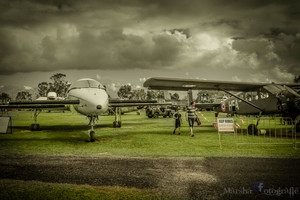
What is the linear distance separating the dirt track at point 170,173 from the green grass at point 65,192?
0.25 meters

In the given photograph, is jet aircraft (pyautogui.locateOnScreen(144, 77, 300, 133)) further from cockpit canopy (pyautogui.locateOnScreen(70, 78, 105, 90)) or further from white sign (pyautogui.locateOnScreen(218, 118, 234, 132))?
white sign (pyautogui.locateOnScreen(218, 118, 234, 132))

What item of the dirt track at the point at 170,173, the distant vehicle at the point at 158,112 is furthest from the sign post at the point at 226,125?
the distant vehicle at the point at 158,112

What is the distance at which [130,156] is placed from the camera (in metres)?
6.76

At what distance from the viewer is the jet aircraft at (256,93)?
10.8 meters

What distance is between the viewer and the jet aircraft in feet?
35.5

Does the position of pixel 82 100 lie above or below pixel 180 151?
above

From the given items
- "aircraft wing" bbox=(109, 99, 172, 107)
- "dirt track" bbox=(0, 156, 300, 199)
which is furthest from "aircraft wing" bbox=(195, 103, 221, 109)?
"dirt track" bbox=(0, 156, 300, 199)

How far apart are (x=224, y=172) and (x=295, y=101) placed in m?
8.54

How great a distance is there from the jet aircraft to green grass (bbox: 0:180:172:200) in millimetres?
7073

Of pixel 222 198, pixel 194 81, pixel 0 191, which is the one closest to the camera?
pixel 222 198

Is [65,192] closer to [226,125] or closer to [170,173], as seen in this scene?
[170,173]

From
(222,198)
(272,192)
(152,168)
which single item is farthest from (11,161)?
(272,192)

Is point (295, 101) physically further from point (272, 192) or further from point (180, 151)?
point (272, 192)

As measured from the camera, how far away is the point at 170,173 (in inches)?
196
